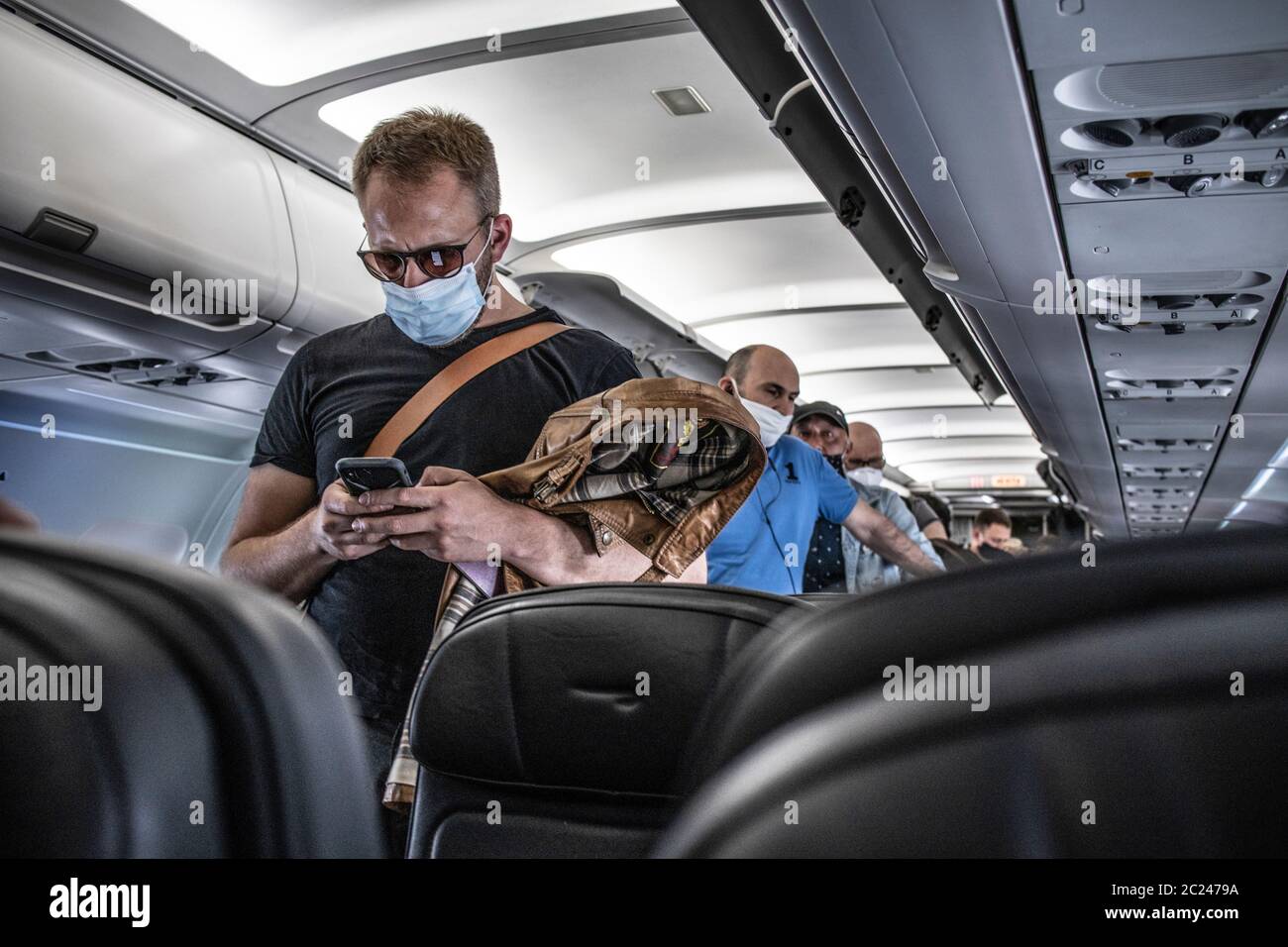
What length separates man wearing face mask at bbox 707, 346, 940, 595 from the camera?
10.4ft

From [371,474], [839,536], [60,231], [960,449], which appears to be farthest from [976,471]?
[371,474]

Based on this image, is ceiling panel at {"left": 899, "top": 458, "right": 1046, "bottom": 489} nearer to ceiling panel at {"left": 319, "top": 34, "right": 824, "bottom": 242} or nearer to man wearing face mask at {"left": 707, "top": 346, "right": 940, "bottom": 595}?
ceiling panel at {"left": 319, "top": 34, "right": 824, "bottom": 242}

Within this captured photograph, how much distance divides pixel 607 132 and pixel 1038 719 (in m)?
4.45

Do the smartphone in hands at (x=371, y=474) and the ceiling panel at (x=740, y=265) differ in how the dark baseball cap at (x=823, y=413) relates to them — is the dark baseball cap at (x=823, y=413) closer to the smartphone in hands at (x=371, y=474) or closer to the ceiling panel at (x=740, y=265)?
the ceiling panel at (x=740, y=265)

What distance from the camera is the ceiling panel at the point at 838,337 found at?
737 centimetres

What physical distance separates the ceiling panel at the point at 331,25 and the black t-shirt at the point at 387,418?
5.96 feet

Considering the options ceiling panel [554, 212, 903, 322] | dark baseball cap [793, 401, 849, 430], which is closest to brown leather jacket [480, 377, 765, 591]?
dark baseball cap [793, 401, 849, 430]

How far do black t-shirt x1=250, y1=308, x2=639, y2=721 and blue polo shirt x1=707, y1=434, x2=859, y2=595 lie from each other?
34.2 inches

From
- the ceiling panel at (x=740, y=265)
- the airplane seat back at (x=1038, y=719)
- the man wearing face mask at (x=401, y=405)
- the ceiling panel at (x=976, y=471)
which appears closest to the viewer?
the airplane seat back at (x=1038, y=719)

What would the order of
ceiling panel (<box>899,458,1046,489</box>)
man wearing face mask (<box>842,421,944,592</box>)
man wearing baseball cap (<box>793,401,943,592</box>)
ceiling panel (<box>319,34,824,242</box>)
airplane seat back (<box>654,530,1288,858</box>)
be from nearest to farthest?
airplane seat back (<box>654,530,1288,858</box>) → ceiling panel (<box>319,34,824,242</box>) → man wearing baseball cap (<box>793,401,943,592</box>) → man wearing face mask (<box>842,421,944,592</box>) → ceiling panel (<box>899,458,1046,489</box>)

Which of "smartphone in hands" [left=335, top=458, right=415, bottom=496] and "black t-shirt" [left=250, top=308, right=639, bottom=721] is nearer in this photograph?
"smartphone in hands" [left=335, top=458, right=415, bottom=496]

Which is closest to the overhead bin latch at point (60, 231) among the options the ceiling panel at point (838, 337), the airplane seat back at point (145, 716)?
the airplane seat back at point (145, 716)

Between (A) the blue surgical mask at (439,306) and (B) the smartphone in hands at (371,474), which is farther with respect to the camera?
(A) the blue surgical mask at (439,306)
